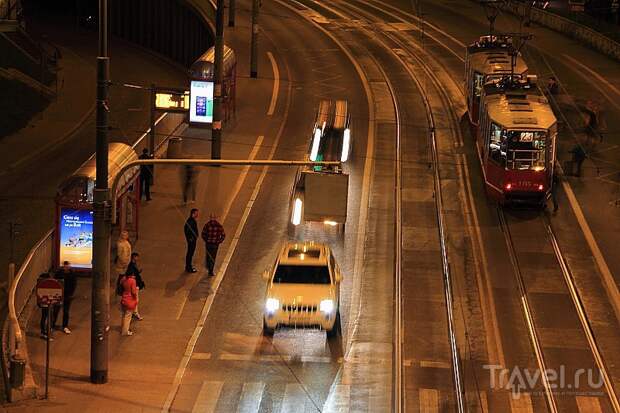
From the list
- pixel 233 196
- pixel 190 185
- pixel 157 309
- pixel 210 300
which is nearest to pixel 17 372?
pixel 157 309

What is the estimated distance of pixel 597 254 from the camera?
33281mm

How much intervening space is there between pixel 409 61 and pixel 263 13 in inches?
543

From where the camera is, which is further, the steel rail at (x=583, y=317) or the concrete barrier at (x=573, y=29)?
the concrete barrier at (x=573, y=29)

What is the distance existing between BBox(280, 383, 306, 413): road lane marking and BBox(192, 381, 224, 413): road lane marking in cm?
136

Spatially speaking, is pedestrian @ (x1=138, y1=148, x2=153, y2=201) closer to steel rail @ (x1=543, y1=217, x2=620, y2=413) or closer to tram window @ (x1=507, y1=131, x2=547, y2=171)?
tram window @ (x1=507, y1=131, x2=547, y2=171)

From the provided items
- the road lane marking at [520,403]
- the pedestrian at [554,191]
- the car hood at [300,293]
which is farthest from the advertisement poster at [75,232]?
the pedestrian at [554,191]

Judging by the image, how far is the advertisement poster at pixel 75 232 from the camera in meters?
29.6

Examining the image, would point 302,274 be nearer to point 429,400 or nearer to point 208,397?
point 208,397

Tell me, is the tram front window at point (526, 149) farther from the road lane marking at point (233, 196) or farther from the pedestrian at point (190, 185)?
the pedestrian at point (190, 185)

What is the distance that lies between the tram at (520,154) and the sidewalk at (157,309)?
759 cm

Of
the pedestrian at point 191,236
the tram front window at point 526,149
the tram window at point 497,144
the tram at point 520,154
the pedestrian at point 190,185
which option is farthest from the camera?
the pedestrian at point 190,185

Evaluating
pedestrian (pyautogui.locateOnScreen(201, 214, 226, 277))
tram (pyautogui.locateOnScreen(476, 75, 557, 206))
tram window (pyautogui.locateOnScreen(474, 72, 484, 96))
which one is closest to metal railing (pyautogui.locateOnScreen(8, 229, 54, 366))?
pedestrian (pyautogui.locateOnScreen(201, 214, 226, 277))

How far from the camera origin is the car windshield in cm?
2727

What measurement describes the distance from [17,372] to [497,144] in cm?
1780
